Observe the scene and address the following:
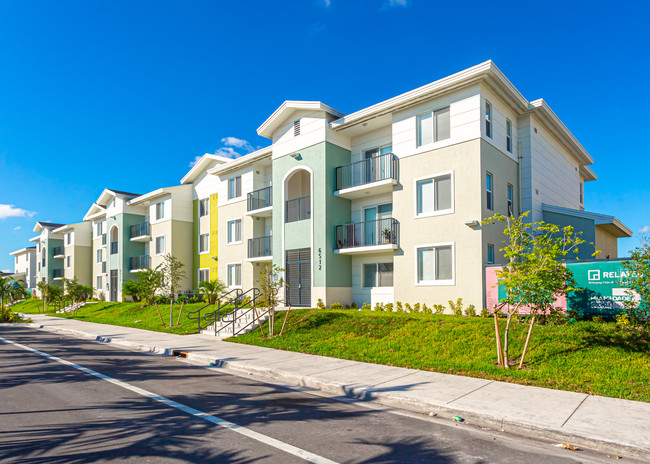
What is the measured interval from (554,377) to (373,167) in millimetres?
13153

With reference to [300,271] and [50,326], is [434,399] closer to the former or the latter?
[300,271]

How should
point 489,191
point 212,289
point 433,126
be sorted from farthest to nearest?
point 212,289
point 433,126
point 489,191

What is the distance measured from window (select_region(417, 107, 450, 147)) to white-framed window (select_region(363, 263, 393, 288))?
5.67m

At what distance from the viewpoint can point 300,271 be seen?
72.3 feet

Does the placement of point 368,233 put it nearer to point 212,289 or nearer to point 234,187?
point 234,187

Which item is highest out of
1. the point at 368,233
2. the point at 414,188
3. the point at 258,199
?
the point at 258,199

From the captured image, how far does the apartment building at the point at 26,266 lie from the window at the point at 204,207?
153ft

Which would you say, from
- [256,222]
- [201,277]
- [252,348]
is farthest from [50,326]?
[252,348]

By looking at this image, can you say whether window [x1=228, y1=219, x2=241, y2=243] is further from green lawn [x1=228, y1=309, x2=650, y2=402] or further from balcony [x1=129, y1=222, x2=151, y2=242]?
green lawn [x1=228, y1=309, x2=650, y2=402]

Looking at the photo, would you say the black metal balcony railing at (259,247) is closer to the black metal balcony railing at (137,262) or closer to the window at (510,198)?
the window at (510,198)

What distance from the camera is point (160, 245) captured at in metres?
36.1

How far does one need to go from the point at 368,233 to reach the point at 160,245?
21.6m

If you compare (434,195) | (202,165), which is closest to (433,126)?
(434,195)

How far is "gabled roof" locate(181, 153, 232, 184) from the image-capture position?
32.0 meters
